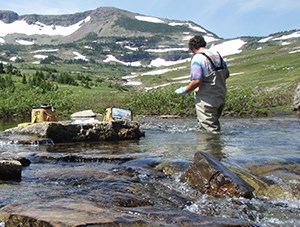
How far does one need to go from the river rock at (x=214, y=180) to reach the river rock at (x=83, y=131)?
7.48 meters

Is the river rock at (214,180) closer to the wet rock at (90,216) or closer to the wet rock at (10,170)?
the wet rock at (90,216)

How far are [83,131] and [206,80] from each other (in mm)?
4877

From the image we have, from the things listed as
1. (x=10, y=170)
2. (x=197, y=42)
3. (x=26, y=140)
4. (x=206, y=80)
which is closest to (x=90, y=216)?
(x=10, y=170)

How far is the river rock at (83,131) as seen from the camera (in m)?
14.3

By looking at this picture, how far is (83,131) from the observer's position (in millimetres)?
14852

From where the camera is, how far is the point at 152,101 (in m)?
46.6

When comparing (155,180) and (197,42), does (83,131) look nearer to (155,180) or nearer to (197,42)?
(197,42)

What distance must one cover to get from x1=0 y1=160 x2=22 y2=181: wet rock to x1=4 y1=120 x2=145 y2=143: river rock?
5939 mm

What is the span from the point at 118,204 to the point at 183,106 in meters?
37.2

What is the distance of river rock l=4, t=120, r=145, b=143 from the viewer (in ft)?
46.9

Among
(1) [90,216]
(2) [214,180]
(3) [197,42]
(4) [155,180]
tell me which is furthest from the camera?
(3) [197,42]

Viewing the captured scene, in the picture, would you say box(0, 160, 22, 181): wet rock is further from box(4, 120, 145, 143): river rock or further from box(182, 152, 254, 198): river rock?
box(4, 120, 145, 143): river rock

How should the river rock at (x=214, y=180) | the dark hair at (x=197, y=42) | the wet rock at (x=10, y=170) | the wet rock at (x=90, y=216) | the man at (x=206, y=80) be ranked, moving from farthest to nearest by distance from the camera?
the dark hair at (x=197, y=42) → the man at (x=206, y=80) → the wet rock at (x=10, y=170) → the river rock at (x=214, y=180) → the wet rock at (x=90, y=216)

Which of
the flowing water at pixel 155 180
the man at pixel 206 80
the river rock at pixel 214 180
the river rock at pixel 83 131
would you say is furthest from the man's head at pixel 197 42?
the river rock at pixel 214 180
